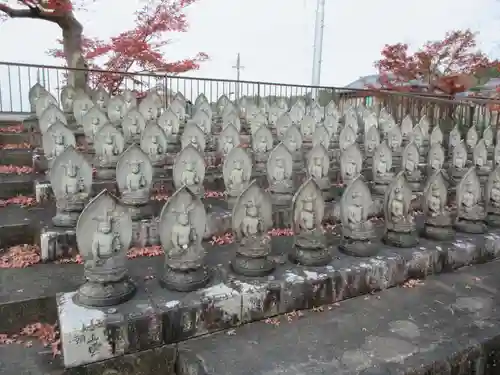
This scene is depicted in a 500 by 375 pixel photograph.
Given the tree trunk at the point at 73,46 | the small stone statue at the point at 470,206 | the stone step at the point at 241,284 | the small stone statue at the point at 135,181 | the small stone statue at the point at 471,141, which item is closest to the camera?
the stone step at the point at 241,284

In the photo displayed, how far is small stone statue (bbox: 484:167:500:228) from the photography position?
441 cm

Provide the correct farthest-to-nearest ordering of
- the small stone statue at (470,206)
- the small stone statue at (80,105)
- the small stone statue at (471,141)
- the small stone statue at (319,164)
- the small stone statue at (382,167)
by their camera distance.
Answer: the small stone statue at (471,141) < the small stone statue at (80,105) < the small stone statue at (382,167) < the small stone statue at (319,164) < the small stone statue at (470,206)

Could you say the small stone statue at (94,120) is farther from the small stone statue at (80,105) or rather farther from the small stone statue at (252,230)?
the small stone statue at (252,230)

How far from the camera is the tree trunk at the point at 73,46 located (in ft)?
26.7

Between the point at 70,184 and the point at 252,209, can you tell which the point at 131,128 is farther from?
the point at 252,209

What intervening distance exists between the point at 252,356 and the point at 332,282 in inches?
38.1

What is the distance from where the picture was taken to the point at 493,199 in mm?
4500

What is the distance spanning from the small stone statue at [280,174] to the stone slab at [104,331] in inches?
86.7

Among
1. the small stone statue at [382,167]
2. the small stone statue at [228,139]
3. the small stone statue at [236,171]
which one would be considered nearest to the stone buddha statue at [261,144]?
the small stone statue at [228,139]

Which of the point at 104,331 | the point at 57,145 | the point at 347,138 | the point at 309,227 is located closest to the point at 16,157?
the point at 57,145

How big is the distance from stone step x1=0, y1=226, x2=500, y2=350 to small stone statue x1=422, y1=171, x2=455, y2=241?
0.50ft

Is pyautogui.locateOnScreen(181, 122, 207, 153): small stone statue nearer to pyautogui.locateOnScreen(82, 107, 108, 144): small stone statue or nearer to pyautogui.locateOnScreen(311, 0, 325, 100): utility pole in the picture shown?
pyautogui.locateOnScreen(82, 107, 108, 144): small stone statue

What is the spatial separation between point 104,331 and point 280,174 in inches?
101

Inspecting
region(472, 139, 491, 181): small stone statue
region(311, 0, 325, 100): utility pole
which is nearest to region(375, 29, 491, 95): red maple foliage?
region(311, 0, 325, 100): utility pole
